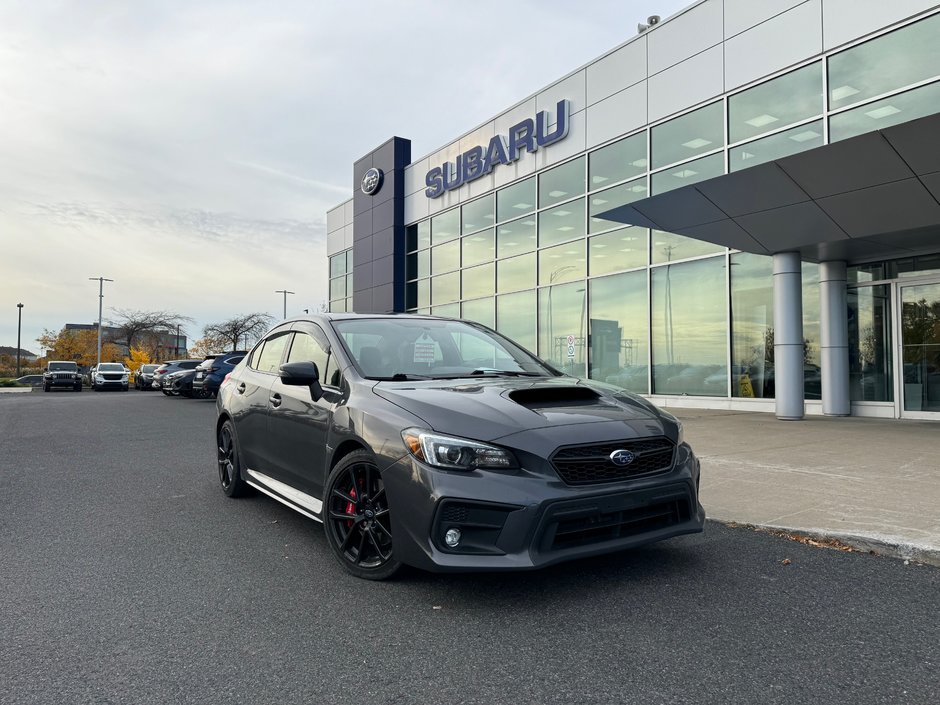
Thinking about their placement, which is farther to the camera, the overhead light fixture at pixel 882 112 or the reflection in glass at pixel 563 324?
the reflection in glass at pixel 563 324

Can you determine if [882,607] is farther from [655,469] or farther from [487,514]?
[487,514]

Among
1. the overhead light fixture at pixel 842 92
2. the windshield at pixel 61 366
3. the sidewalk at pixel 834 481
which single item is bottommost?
the sidewalk at pixel 834 481

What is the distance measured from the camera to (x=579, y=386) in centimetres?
421

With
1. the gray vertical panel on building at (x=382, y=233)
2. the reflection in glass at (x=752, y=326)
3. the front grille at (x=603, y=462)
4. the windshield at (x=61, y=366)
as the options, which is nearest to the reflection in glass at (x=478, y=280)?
the gray vertical panel on building at (x=382, y=233)

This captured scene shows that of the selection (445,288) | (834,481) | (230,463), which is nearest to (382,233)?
(445,288)

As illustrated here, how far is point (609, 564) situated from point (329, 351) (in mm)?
2302

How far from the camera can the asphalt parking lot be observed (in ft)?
8.47

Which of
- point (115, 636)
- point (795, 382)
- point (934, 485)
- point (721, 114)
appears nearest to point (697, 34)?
point (721, 114)

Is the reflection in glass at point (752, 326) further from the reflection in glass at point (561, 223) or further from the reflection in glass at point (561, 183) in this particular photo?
the reflection in glass at point (561, 183)

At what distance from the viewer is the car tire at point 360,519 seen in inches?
145

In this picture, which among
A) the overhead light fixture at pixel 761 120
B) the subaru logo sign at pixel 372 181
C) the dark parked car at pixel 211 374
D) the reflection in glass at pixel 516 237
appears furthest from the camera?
the subaru logo sign at pixel 372 181

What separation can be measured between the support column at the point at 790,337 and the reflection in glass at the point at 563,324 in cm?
631

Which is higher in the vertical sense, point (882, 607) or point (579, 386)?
point (579, 386)

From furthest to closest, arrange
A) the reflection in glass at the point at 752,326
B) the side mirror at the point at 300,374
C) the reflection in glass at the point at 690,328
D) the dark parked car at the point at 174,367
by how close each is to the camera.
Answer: the dark parked car at the point at 174,367 → the reflection in glass at the point at 690,328 → the reflection in glass at the point at 752,326 → the side mirror at the point at 300,374
